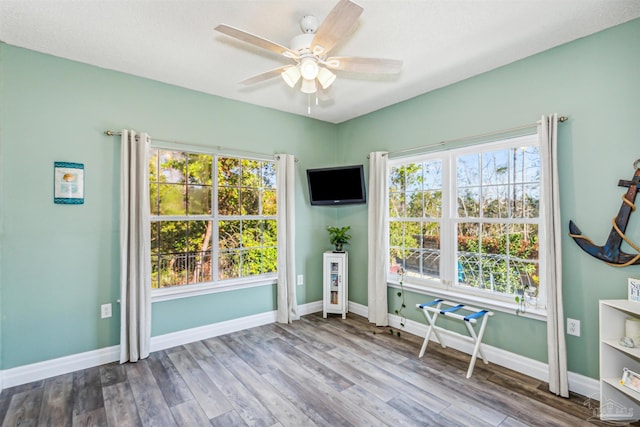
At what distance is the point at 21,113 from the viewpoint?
2480mm

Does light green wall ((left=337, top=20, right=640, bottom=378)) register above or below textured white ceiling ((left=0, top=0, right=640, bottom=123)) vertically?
below

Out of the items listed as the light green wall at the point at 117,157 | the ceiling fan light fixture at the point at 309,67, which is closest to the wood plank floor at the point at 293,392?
the light green wall at the point at 117,157

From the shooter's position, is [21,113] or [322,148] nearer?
[21,113]

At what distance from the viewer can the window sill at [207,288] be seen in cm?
310

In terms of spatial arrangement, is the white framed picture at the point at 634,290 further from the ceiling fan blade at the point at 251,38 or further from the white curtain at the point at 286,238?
the white curtain at the point at 286,238

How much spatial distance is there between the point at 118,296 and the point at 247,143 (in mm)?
2072

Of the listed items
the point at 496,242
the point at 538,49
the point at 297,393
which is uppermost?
the point at 538,49

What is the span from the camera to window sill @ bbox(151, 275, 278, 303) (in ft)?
10.2

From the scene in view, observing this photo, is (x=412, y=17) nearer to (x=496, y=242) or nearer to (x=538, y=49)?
(x=538, y=49)

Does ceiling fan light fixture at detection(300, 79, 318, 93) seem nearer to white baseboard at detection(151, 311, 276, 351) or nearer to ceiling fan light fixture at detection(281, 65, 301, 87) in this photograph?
ceiling fan light fixture at detection(281, 65, 301, 87)

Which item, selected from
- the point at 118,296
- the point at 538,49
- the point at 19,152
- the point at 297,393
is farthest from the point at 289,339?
the point at 538,49

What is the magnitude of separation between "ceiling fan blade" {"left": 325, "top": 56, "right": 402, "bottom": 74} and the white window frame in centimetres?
189

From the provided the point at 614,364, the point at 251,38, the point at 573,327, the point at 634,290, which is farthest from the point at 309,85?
the point at 614,364

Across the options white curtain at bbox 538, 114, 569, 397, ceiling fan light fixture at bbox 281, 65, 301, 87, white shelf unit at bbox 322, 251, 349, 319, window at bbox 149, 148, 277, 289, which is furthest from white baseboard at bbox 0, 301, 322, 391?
white curtain at bbox 538, 114, 569, 397
